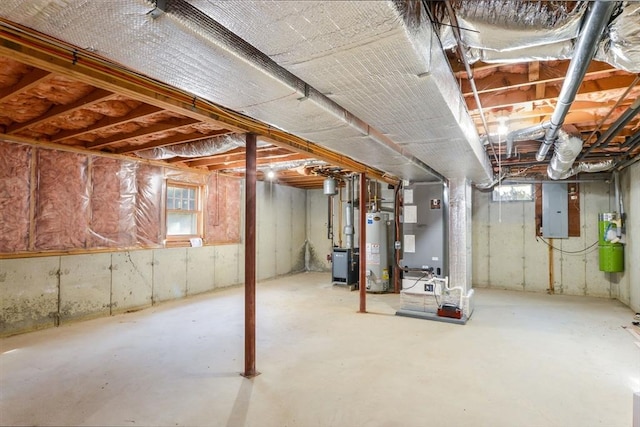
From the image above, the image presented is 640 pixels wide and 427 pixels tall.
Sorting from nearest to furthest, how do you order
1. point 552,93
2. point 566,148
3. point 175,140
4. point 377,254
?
point 552,93 → point 566,148 → point 175,140 → point 377,254

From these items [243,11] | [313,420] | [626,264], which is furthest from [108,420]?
[626,264]

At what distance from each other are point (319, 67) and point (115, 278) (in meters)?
4.39

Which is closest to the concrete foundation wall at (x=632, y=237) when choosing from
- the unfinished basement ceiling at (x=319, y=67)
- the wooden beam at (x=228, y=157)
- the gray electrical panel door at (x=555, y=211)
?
the gray electrical panel door at (x=555, y=211)

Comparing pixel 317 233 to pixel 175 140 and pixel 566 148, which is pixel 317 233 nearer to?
pixel 175 140

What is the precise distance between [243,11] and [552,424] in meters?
2.75

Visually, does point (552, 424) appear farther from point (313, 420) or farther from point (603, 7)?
point (603, 7)

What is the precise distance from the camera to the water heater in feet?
19.5

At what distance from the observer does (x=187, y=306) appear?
192 inches

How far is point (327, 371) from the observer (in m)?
2.73

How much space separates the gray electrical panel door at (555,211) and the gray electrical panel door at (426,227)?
9.14 feet

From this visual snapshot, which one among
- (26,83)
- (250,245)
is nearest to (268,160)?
(250,245)

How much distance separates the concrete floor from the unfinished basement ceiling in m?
1.88

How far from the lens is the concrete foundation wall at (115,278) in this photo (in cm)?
369

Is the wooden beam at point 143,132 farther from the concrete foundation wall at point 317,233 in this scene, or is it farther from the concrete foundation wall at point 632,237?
the concrete foundation wall at point 632,237
